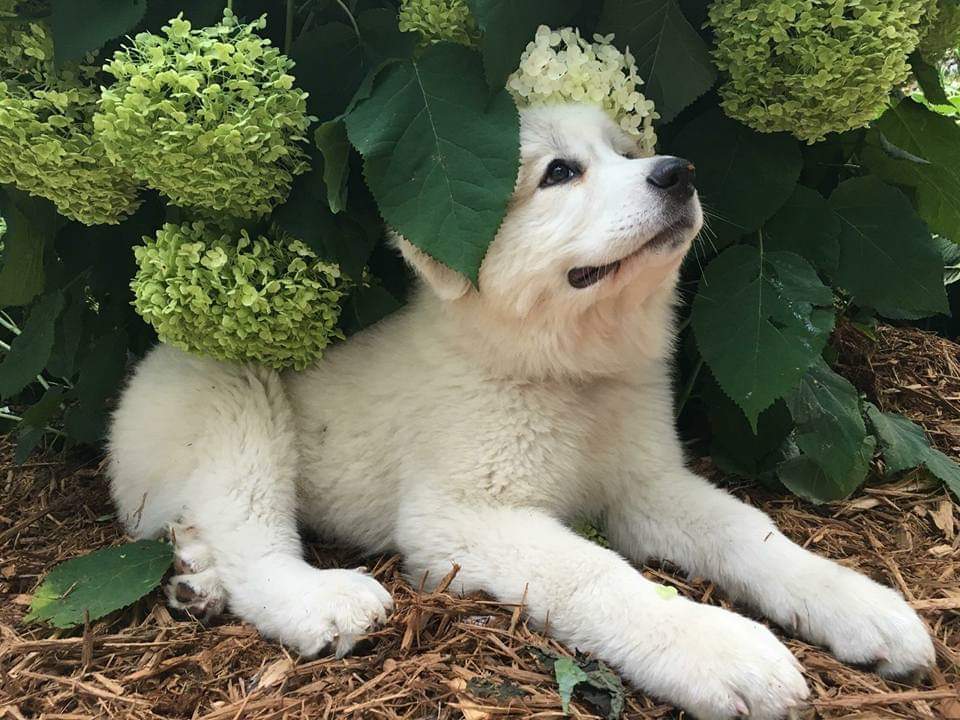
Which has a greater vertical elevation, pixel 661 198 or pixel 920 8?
pixel 920 8

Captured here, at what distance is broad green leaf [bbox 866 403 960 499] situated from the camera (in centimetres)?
278

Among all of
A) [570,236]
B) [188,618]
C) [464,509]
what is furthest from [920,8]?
[188,618]

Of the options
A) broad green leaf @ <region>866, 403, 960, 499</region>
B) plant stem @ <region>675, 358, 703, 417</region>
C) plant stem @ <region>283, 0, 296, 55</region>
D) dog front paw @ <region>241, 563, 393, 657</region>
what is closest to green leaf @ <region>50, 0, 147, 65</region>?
plant stem @ <region>283, 0, 296, 55</region>

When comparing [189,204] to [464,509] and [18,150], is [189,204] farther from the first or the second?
[464,509]

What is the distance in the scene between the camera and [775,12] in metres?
2.27

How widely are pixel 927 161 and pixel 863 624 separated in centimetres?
163

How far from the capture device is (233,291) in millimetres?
2324

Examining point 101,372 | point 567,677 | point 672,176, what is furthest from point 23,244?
point 567,677

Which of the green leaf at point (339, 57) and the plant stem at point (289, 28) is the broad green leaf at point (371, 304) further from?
the plant stem at point (289, 28)

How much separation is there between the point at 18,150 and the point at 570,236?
152 centimetres

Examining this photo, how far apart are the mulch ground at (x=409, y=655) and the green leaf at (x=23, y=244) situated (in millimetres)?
869

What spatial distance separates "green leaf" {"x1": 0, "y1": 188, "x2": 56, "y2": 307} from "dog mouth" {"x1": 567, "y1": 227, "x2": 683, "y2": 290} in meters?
1.82

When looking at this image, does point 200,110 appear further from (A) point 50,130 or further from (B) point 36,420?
(B) point 36,420

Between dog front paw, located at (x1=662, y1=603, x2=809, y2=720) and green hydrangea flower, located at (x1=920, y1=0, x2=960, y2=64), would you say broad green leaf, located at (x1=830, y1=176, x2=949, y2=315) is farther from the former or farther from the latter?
dog front paw, located at (x1=662, y1=603, x2=809, y2=720)
